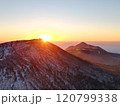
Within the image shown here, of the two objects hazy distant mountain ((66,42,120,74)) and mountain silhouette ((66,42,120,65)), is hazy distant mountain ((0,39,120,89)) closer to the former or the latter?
hazy distant mountain ((66,42,120,74))

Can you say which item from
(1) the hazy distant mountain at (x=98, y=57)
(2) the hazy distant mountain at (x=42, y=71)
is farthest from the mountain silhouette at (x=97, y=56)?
(2) the hazy distant mountain at (x=42, y=71)

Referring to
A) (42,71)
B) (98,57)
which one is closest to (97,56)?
(98,57)

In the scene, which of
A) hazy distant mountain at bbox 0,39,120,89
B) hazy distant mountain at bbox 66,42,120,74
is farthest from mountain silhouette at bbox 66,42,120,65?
hazy distant mountain at bbox 0,39,120,89

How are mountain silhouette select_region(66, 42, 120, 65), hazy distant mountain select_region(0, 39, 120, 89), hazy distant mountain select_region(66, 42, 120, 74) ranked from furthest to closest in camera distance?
mountain silhouette select_region(66, 42, 120, 65)
hazy distant mountain select_region(66, 42, 120, 74)
hazy distant mountain select_region(0, 39, 120, 89)

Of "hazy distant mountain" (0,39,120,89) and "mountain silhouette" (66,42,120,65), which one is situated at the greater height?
"hazy distant mountain" (0,39,120,89)

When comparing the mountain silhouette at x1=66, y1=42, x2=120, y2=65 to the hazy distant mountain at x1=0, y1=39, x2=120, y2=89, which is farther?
the mountain silhouette at x1=66, y1=42, x2=120, y2=65

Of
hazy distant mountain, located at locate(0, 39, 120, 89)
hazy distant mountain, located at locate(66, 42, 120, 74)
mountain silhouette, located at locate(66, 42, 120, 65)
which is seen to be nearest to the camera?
hazy distant mountain, located at locate(0, 39, 120, 89)

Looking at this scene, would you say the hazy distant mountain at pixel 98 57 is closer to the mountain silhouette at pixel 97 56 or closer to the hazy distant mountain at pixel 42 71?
the mountain silhouette at pixel 97 56

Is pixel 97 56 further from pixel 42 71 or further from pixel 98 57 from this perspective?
pixel 42 71

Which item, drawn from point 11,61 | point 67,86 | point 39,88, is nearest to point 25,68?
point 11,61

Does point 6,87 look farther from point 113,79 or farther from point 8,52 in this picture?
point 113,79
